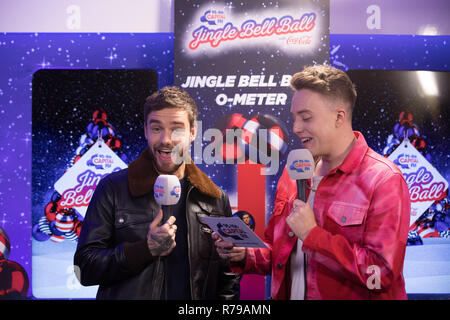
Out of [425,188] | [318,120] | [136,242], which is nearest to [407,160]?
[425,188]

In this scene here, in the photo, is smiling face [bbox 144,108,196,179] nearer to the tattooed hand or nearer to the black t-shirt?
the black t-shirt

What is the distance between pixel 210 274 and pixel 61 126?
193 cm

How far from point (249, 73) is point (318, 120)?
1236 mm

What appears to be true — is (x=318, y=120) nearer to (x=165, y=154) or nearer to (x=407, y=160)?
(x=165, y=154)

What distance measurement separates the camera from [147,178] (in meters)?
2.62

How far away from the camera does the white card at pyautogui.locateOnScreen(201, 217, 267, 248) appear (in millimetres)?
2287

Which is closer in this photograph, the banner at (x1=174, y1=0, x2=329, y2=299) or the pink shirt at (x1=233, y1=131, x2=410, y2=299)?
the pink shirt at (x1=233, y1=131, x2=410, y2=299)

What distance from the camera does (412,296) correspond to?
3.67 metres

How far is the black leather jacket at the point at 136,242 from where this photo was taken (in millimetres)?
2382

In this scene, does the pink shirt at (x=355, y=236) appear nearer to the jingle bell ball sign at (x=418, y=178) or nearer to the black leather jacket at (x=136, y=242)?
the black leather jacket at (x=136, y=242)

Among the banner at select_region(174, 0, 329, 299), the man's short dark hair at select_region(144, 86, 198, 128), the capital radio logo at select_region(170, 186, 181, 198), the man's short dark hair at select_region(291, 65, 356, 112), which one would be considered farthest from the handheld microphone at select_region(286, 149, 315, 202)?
the banner at select_region(174, 0, 329, 299)

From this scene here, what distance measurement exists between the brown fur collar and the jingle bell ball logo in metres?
1.27
